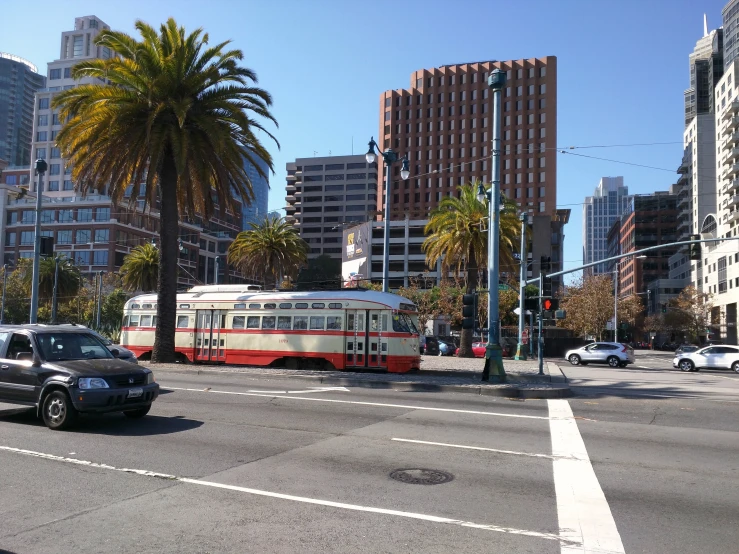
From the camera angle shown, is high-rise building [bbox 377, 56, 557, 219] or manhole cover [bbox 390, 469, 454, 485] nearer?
manhole cover [bbox 390, 469, 454, 485]

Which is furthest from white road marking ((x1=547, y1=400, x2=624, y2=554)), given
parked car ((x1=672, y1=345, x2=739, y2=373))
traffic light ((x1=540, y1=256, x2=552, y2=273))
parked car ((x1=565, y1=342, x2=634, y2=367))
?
parked car ((x1=565, y1=342, x2=634, y2=367))

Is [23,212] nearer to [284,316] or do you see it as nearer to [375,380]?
[284,316]

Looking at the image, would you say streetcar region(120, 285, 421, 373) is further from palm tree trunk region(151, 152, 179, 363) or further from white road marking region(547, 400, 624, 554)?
white road marking region(547, 400, 624, 554)

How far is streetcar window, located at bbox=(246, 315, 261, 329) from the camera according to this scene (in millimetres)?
24688

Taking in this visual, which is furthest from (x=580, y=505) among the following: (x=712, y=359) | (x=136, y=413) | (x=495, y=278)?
(x=712, y=359)

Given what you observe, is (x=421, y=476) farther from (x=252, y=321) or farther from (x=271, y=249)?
(x=271, y=249)

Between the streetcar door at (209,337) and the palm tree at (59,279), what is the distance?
41300mm

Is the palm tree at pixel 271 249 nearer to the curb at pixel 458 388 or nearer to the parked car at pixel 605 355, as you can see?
the parked car at pixel 605 355

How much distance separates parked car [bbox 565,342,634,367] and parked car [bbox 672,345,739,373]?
3.30 meters

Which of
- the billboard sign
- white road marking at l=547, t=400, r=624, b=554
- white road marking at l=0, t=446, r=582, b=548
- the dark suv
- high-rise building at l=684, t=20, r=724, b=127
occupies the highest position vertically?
high-rise building at l=684, t=20, r=724, b=127

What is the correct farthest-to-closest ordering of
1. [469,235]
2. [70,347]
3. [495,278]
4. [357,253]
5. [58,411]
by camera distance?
[357,253] → [469,235] → [495,278] → [70,347] → [58,411]

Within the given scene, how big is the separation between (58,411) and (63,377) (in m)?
0.59

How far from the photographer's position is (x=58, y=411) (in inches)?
402

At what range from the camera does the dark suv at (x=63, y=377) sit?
32.8 feet
